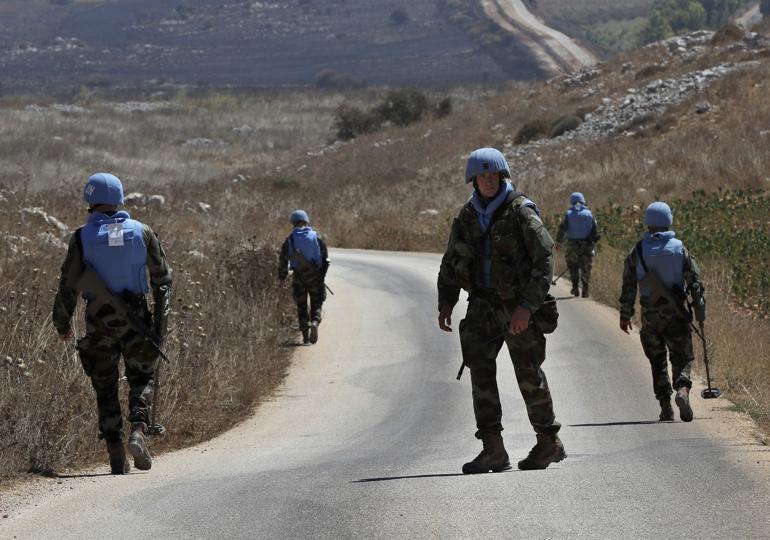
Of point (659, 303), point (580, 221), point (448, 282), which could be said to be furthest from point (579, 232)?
point (448, 282)

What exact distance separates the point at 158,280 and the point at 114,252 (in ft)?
1.37

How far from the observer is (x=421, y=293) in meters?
24.2

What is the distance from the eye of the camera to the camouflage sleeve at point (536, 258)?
26.0ft

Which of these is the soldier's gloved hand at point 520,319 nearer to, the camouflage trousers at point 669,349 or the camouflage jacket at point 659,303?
the camouflage jacket at point 659,303

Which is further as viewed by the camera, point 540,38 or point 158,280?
point 540,38

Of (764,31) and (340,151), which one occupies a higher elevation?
(764,31)

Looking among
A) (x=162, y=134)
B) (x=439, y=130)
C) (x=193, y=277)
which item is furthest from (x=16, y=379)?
(x=162, y=134)

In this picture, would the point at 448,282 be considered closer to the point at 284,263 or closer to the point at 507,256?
the point at 507,256

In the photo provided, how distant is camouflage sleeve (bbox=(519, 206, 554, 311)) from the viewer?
7.92 m

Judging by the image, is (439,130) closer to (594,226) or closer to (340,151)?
(340,151)

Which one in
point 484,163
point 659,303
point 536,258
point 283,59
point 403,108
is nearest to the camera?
point 536,258

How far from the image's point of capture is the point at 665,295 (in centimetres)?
1159

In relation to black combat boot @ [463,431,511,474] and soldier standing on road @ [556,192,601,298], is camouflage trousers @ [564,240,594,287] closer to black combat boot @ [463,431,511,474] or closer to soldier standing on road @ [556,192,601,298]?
soldier standing on road @ [556,192,601,298]

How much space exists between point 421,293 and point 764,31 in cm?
4167
